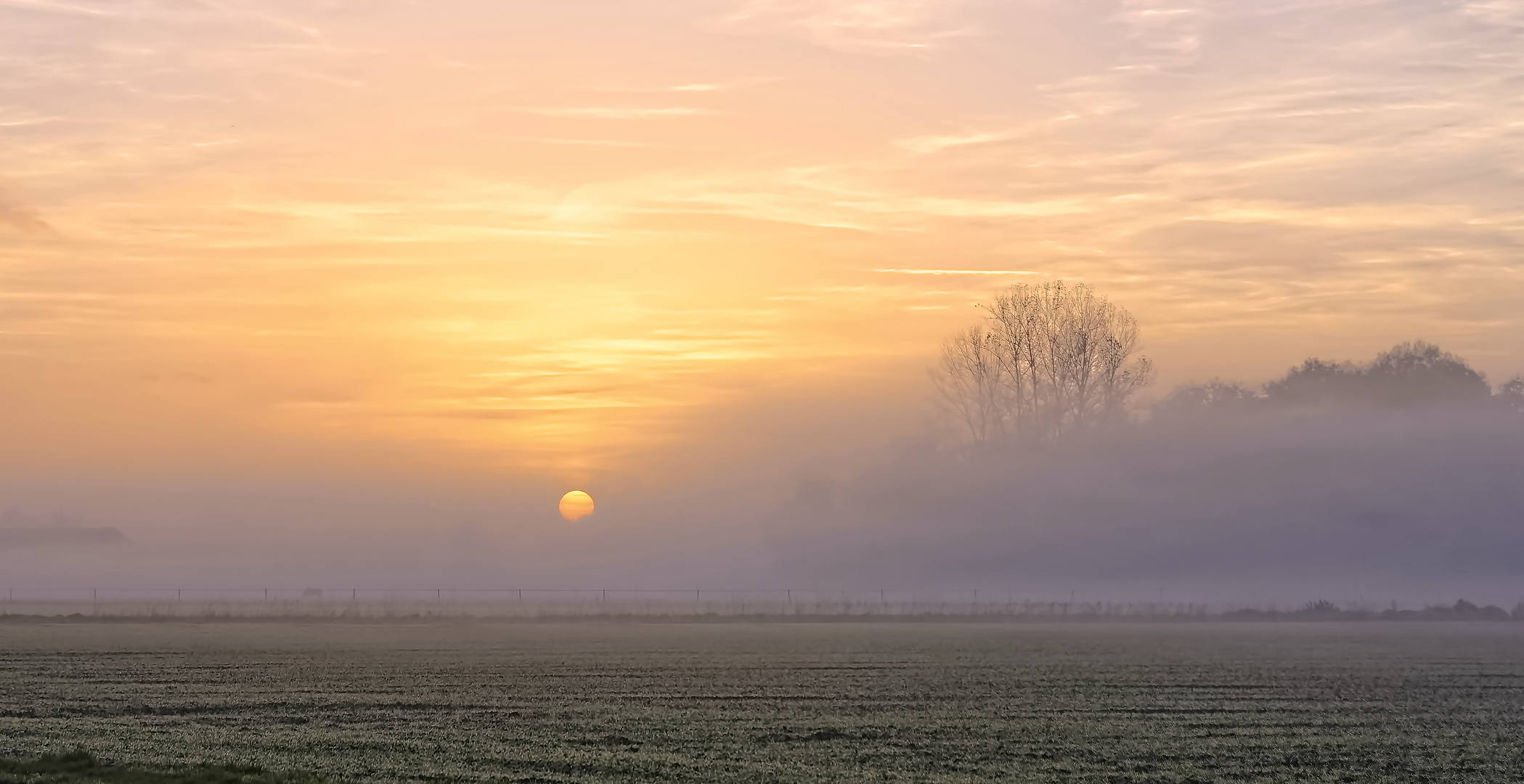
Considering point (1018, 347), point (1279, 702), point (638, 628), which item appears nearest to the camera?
point (1279, 702)

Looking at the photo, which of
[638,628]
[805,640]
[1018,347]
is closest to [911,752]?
[805,640]

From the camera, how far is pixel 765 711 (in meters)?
44.5

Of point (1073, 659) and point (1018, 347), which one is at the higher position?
point (1018, 347)

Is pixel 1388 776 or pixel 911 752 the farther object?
pixel 911 752

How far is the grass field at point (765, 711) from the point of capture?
33.7m

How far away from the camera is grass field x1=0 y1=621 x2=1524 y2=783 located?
33650mm

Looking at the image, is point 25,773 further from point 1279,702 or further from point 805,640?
point 805,640

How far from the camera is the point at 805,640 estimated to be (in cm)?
9319

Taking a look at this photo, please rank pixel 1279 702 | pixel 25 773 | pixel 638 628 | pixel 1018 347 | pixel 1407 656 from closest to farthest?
pixel 25 773, pixel 1279 702, pixel 1407 656, pixel 638 628, pixel 1018 347

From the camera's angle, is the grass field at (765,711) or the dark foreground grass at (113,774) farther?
the grass field at (765,711)

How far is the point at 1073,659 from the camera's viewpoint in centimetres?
7119

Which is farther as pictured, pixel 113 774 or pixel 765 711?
pixel 765 711

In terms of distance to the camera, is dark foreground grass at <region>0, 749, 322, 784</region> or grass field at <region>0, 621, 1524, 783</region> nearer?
dark foreground grass at <region>0, 749, 322, 784</region>

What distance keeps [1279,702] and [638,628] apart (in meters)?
70.6
